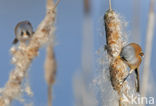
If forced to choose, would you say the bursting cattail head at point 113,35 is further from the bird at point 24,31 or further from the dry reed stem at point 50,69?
the dry reed stem at point 50,69

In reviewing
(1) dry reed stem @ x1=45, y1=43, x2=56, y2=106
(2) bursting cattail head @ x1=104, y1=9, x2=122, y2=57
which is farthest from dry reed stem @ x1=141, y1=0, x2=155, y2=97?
(1) dry reed stem @ x1=45, y1=43, x2=56, y2=106

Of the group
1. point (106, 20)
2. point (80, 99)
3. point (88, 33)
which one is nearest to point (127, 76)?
point (106, 20)

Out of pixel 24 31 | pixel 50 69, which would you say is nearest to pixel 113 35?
pixel 24 31

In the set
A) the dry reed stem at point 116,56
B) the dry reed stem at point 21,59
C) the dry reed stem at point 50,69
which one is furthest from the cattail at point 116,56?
the dry reed stem at point 50,69

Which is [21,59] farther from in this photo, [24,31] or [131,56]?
[131,56]

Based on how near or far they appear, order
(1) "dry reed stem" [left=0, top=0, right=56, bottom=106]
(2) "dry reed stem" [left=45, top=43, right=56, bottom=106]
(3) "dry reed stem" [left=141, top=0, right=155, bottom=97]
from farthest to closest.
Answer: (2) "dry reed stem" [left=45, top=43, right=56, bottom=106], (3) "dry reed stem" [left=141, top=0, right=155, bottom=97], (1) "dry reed stem" [left=0, top=0, right=56, bottom=106]

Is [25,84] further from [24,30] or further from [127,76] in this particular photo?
[127,76]

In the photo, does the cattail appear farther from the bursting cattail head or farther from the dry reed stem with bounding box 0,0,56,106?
the dry reed stem with bounding box 0,0,56,106
